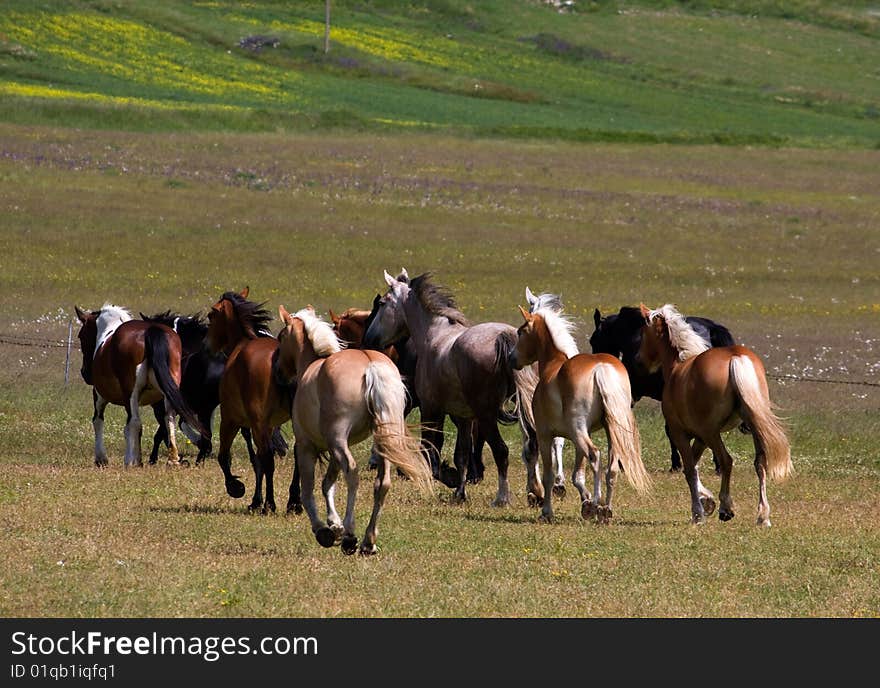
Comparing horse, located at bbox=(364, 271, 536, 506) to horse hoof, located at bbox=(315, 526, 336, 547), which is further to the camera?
horse, located at bbox=(364, 271, 536, 506)

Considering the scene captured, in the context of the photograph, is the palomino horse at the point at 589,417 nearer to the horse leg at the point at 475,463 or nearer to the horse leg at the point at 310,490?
the horse leg at the point at 310,490

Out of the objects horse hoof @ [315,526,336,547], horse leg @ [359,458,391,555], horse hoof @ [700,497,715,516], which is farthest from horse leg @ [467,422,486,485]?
horse hoof @ [315,526,336,547]

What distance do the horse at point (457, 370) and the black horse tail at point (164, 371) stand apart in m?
2.27

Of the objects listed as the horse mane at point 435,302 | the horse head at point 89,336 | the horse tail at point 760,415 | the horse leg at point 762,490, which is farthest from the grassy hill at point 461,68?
the horse leg at point 762,490

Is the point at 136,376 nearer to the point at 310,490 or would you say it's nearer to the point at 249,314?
the point at 249,314

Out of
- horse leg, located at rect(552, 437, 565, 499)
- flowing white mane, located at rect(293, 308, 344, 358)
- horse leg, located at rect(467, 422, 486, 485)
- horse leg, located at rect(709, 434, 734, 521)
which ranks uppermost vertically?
flowing white mane, located at rect(293, 308, 344, 358)

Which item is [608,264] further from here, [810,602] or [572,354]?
[810,602]

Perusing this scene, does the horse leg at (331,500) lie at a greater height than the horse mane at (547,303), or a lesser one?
lesser

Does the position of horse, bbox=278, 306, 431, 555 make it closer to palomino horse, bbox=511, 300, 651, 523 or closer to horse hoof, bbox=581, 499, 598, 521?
palomino horse, bbox=511, 300, 651, 523

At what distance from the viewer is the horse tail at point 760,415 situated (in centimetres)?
1412

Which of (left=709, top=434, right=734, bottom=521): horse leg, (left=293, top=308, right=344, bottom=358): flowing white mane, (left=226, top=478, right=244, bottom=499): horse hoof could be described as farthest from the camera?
(left=226, top=478, right=244, bottom=499): horse hoof

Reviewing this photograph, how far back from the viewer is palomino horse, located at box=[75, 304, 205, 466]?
17.8m

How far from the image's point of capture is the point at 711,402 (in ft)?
47.6

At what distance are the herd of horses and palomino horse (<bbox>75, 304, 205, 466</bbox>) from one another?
0.02 m
